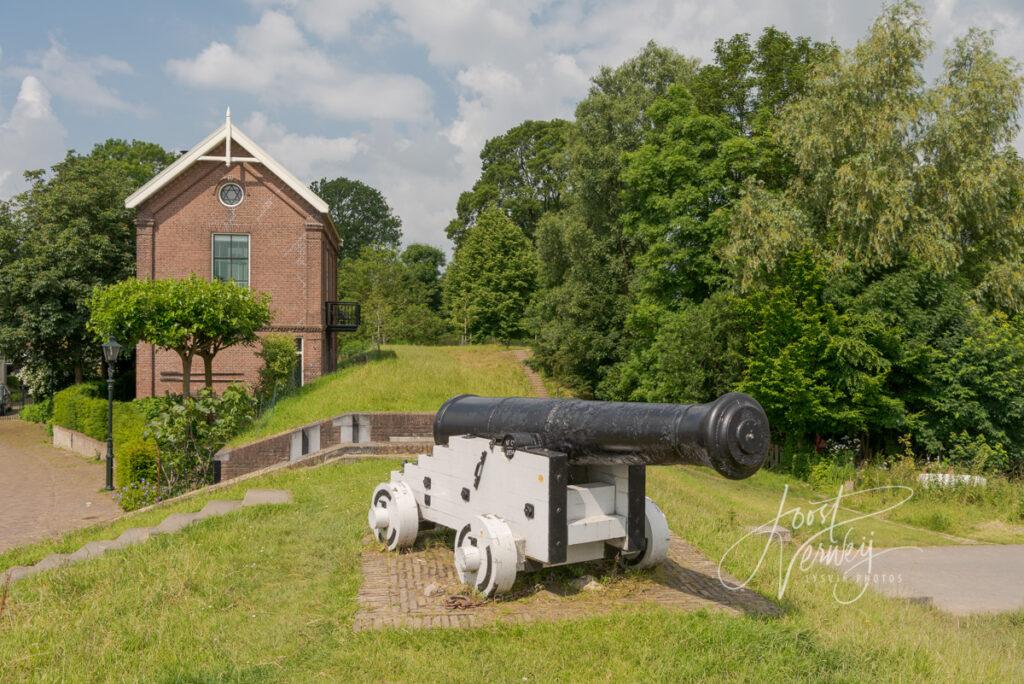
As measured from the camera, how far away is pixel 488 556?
21.5 feet

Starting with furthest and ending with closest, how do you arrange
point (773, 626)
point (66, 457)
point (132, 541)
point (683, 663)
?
point (66, 457), point (132, 541), point (773, 626), point (683, 663)

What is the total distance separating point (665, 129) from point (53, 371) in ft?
81.0

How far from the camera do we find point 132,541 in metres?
9.18

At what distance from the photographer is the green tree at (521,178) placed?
49344 millimetres

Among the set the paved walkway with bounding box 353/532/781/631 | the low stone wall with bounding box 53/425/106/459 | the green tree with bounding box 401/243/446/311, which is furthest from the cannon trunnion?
the green tree with bounding box 401/243/446/311

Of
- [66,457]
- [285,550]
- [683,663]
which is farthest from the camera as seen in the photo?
[66,457]

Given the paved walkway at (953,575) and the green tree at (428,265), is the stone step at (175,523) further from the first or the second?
the green tree at (428,265)

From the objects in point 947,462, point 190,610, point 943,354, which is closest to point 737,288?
point 943,354

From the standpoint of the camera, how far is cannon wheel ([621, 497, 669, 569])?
712 centimetres

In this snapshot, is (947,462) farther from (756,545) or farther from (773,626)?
(773,626)

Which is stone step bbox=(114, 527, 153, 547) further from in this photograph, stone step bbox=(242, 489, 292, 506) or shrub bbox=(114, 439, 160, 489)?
shrub bbox=(114, 439, 160, 489)

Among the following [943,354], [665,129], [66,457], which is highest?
[665,129]

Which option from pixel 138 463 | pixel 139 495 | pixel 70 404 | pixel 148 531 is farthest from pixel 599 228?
pixel 148 531

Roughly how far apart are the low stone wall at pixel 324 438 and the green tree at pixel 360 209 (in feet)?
213
